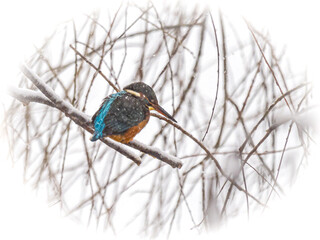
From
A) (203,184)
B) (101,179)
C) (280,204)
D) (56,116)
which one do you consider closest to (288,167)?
(280,204)

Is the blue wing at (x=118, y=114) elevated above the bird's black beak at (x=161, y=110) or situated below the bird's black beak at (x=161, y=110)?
below

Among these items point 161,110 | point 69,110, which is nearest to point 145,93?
point 161,110

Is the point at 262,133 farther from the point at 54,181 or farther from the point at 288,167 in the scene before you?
the point at 54,181

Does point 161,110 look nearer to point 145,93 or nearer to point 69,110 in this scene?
point 145,93

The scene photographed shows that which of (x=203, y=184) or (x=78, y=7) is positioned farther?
(x=78, y=7)

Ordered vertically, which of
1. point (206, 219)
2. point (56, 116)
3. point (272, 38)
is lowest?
point (206, 219)
